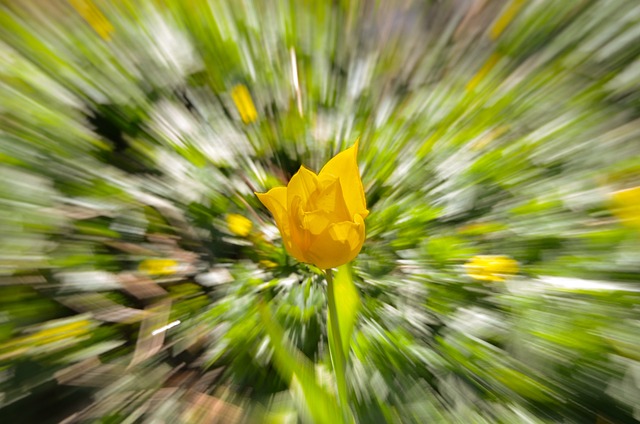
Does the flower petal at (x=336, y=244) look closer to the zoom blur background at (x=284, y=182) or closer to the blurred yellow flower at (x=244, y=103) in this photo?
the zoom blur background at (x=284, y=182)

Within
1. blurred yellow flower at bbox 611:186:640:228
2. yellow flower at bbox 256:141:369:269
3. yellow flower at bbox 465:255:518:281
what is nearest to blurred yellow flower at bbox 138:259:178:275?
yellow flower at bbox 256:141:369:269

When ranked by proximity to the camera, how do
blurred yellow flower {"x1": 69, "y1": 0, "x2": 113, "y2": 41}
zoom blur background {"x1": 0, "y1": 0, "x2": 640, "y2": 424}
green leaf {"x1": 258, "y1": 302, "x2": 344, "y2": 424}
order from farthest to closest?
blurred yellow flower {"x1": 69, "y1": 0, "x2": 113, "y2": 41}
zoom blur background {"x1": 0, "y1": 0, "x2": 640, "y2": 424}
green leaf {"x1": 258, "y1": 302, "x2": 344, "y2": 424}

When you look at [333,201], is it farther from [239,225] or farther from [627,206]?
[627,206]

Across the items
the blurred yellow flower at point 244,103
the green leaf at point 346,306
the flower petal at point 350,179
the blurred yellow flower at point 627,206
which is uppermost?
the blurred yellow flower at point 244,103

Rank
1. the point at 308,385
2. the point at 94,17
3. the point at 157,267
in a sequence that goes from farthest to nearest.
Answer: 1. the point at 94,17
2. the point at 157,267
3. the point at 308,385

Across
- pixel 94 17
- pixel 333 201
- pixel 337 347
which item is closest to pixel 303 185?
pixel 333 201

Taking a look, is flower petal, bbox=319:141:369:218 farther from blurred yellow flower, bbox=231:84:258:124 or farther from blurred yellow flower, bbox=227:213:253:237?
blurred yellow flower, bbox=231:84:258:124

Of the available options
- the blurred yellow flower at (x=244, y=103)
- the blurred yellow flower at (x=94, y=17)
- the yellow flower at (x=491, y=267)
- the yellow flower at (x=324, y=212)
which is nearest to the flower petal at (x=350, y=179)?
the yellow flower at (x=324, y=212)
